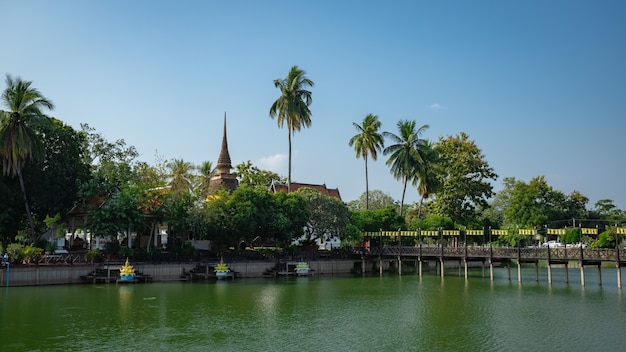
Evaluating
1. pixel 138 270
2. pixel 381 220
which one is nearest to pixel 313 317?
pixel 138 270

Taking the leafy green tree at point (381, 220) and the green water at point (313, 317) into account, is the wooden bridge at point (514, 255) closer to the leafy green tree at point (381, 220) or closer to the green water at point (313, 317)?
the green water at point (313, 317)

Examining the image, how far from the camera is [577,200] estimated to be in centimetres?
7981

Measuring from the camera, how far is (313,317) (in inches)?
1125

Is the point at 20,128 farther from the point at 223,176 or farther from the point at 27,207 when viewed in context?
the point at 223,176

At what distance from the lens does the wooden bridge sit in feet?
127

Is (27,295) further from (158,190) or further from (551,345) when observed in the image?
(551,345)

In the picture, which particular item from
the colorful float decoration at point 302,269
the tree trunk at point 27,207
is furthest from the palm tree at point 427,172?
the tree trunk at point 27,207

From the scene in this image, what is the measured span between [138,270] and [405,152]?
34.0 metres

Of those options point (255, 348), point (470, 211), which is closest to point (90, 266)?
point (255, 348)

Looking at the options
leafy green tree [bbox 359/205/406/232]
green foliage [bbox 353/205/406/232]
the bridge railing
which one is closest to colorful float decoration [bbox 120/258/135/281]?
green foliage [bbox 353/205/406/232]

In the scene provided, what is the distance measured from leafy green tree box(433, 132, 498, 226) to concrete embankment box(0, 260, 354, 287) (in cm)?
1812

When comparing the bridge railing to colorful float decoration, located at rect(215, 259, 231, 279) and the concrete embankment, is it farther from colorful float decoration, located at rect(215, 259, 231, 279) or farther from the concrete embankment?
colorful float decoration, located at rect(215, 259, 231, 279)

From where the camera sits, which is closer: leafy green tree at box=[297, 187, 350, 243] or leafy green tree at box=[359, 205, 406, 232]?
leafy green tree at box=[297, 187, 350, 243]

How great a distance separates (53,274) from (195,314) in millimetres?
17294
